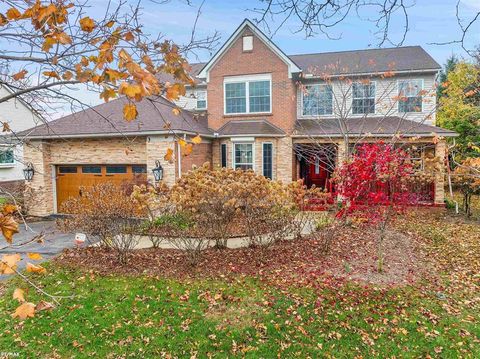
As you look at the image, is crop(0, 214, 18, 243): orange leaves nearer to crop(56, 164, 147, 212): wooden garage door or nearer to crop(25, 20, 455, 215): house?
crop(25, 20, 455, 215): house

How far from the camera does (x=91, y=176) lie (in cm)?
1542

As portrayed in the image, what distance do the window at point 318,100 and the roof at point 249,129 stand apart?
2506 mm

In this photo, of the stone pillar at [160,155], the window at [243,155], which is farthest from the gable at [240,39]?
the stone pillar at [160,155]

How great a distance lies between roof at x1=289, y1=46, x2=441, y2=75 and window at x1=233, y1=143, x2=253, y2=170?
203 inches

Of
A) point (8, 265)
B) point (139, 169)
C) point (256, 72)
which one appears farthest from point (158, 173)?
point (8, 265)

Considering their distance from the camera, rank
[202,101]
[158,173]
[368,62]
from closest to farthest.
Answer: [158,173] < [368,62] < [202,101]

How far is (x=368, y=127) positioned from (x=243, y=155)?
5.96m

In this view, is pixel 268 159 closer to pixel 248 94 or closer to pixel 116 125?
Answer: pixel 248 94

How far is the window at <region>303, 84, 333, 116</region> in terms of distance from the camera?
1716 cm

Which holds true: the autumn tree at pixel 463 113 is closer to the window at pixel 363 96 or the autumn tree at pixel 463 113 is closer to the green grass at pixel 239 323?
the window at pixel 363 96

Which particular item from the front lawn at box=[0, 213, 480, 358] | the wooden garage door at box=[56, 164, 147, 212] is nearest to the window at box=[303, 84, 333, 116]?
the wooden garage door at box=[56, 164, 147, 212]

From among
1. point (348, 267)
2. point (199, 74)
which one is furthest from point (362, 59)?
point (348, 267)

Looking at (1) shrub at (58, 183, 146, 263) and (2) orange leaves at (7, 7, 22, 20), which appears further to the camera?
(1) shrub at (58, 183, 146, 263)

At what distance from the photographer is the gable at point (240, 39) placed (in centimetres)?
1634
